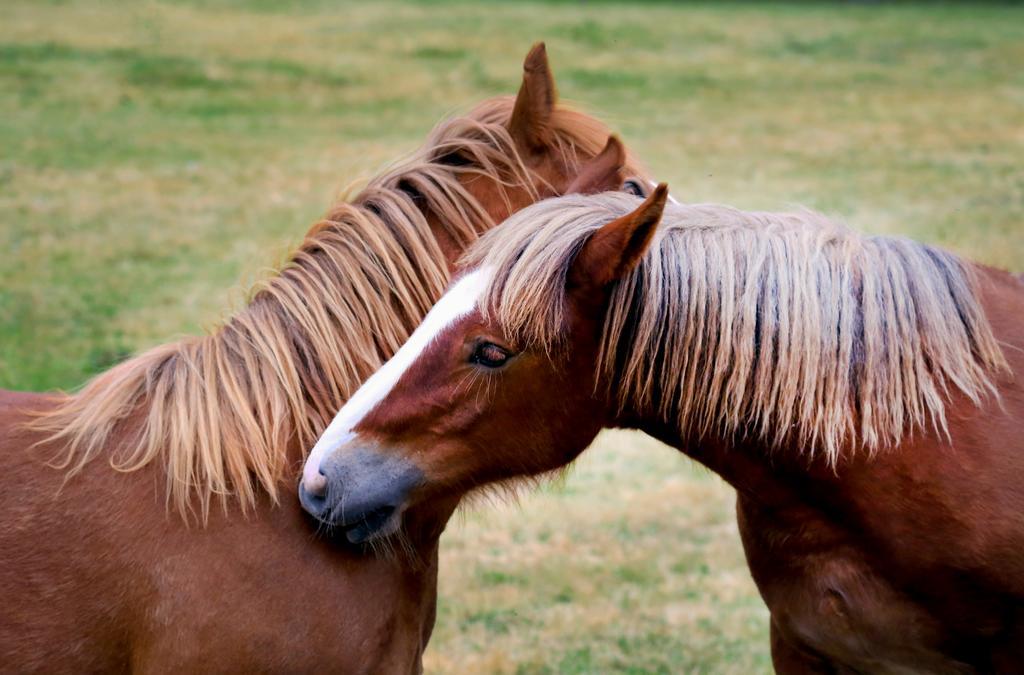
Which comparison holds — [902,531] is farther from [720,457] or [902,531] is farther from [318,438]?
[318,438]

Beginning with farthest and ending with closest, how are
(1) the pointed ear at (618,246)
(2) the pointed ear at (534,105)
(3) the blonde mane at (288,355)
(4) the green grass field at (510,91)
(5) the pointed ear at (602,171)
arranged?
(4) the green grass field at (510,91), (2) the pointed ear at (534,105), (5) the pointed ear at (602,171), (3) the blonde mane at (288,355), (1) the pointed ear at (618,246)

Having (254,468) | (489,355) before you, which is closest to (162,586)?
(254,468)

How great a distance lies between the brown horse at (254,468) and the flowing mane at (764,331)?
0.44 m

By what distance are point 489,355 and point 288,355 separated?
58 centimetres

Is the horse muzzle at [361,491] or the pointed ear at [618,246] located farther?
the horse muzzle at [361,491]

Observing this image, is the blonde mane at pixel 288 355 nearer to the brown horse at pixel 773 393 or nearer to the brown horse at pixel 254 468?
the brown horse at pixel 254 468

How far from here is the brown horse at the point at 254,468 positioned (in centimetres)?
264

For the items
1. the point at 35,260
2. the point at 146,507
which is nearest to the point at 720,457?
the point at 146,507

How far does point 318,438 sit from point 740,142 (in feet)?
40.0

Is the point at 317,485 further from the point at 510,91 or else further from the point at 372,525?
the point at 510,91

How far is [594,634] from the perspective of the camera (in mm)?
4887

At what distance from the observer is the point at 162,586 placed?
2662mm

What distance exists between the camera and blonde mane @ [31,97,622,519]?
110 inches

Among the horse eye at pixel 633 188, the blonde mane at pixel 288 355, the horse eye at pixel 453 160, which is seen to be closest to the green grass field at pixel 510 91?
the blonde mane at pixel 288 355
